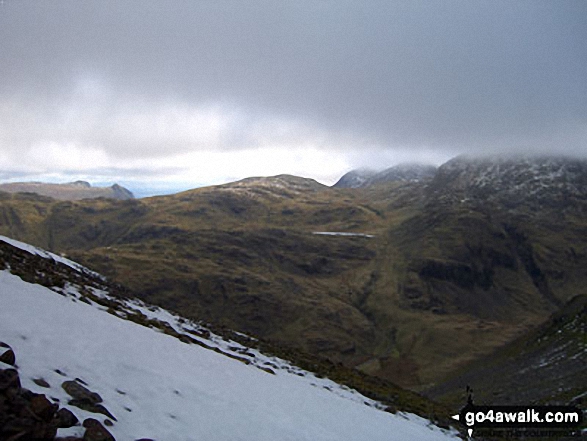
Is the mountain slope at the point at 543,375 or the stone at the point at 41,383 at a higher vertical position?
the stone at the point at 41,383

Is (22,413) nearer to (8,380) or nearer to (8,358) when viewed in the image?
(8,380)

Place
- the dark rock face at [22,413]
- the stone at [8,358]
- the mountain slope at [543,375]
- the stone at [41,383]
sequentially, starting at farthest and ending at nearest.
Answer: the mountain slope at [543,375] < the stone at [41,383] < the stone at [8,358] < the dark rock face at [22,413]

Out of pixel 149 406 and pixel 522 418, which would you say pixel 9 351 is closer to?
pixel 149 406

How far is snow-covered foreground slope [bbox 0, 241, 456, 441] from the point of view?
34.1ft

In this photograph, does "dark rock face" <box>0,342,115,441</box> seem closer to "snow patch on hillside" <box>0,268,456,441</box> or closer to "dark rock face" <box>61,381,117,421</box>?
"snow patch on hillside" <box>0,268,456,441</box>

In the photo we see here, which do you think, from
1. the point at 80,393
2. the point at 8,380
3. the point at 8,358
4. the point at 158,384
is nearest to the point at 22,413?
the point at 8,380

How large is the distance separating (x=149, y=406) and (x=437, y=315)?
20223 centimetres

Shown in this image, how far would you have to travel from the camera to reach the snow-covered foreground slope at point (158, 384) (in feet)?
34.1

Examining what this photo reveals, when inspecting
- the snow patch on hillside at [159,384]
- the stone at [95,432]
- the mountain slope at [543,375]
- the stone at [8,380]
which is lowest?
the mountain slope at [543,375]

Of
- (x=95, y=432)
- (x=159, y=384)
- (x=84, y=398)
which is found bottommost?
(x=159, y=384)

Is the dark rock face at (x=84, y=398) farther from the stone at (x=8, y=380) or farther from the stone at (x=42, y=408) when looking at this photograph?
the stone at (x=8, y=380)

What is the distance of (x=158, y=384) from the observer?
12.8 m

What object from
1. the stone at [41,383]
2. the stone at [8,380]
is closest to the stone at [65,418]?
the stone at [8,380]

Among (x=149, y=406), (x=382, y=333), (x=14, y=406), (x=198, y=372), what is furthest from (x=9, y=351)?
(x=382, y=333)
